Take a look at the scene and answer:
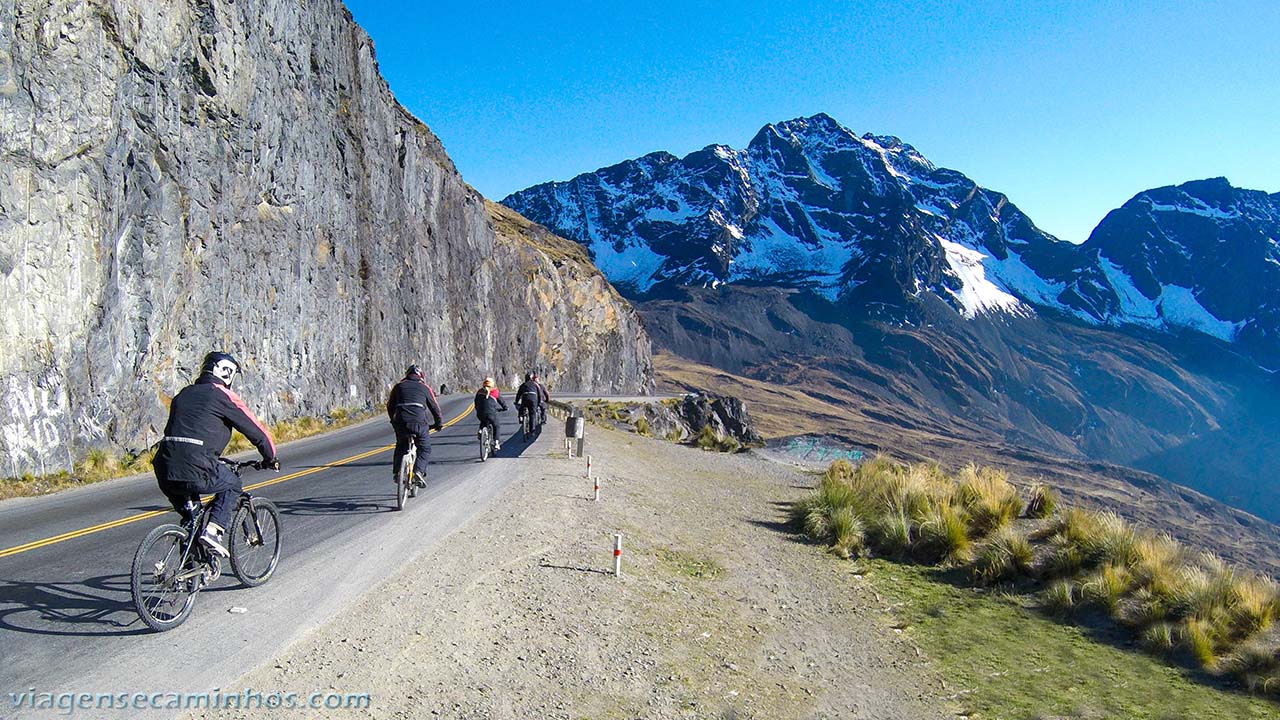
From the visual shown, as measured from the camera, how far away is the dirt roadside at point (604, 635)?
591 cm

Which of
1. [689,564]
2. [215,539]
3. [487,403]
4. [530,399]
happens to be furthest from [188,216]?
[689,564]

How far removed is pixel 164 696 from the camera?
5090mm

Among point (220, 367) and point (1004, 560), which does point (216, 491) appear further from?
point (1004, 560)

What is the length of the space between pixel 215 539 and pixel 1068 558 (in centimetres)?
1172

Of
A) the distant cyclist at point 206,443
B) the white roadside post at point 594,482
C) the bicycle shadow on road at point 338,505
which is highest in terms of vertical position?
the distant cyclist at point 206,443

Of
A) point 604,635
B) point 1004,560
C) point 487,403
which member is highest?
point 487,403

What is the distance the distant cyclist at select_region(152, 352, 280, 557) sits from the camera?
599cm

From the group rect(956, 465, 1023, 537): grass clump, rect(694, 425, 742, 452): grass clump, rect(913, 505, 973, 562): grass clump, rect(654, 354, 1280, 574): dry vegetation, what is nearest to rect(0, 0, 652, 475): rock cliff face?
rect(694, 425, 742, 452): grass clump

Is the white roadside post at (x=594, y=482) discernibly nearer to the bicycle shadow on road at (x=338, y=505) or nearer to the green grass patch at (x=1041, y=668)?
the bicycle shadow on road at (x=338, y=505)

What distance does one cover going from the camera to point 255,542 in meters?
7.22

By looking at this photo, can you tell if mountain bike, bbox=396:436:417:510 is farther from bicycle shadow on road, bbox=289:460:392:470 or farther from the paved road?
bicycle shadow on road, bbox=289:460:392:470

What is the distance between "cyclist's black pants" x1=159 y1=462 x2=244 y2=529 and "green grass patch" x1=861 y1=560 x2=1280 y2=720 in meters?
7.28

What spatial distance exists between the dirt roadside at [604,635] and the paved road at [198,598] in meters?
0.40

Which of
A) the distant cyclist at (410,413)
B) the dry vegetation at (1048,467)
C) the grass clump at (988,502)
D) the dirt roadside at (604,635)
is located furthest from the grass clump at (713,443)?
the dry vegetation at (1048,467)
